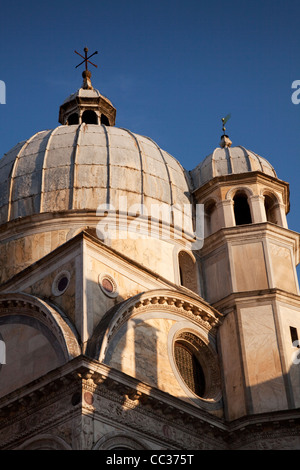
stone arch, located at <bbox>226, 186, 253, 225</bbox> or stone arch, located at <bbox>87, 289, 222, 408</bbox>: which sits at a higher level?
stone arch, located at <bbox>226, 186, 253, 225</bbox>

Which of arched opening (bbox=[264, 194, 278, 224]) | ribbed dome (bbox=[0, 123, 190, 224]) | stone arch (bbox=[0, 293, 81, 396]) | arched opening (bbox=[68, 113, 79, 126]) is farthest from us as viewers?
arched opening (bbox=[68, 113, 79, 126])

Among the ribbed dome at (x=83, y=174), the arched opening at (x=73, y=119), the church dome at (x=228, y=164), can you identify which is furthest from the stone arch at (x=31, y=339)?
the arched opening at (x=73, y=119)

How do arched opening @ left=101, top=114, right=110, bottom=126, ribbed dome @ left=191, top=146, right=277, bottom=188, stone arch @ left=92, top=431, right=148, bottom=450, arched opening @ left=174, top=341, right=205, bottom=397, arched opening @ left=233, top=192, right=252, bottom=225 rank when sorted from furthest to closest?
arched opening @ left=101, top=114, right=110, bottom=126 < ribbed dome @ left=191, top=146, right=277, bottom=188 < arched opening @ left=233, top=192, right=252, bottom=225 < arched opening @ left=174, top=341, right=205, bottom=397 < stone arch @ left=92, top=431, right=148, bottom=450

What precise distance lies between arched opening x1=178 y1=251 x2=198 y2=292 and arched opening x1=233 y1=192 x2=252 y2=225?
2.90 metres

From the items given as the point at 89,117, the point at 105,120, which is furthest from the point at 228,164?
the point at 89,117

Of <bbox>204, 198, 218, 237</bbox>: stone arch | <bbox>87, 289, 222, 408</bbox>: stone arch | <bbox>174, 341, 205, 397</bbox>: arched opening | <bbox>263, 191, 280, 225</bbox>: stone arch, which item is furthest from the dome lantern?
<bbox>174, 341, 205, 397</bbox>: arched opening

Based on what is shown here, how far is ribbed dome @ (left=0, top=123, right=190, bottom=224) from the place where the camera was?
27500 millimetres

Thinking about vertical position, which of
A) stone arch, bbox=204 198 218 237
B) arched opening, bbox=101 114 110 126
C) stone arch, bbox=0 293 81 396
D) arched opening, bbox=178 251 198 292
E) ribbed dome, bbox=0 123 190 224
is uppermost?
arched opening, bbox=101 114 110 126

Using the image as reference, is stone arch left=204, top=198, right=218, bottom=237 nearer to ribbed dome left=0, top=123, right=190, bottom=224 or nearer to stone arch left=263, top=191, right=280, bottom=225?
ribbed dome left=0, top=123, right=190, bottom=224

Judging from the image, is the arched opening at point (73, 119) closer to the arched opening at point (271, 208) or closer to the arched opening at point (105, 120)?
the arched opening at point (105, 120)

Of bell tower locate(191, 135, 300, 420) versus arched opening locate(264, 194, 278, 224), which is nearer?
bell tower locate(191, 135, 300, 420)

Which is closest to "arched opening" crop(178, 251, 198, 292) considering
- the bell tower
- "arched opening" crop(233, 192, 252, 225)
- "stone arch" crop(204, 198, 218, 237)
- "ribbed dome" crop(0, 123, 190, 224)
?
the bell tower

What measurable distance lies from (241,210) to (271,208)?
108 centimetres
